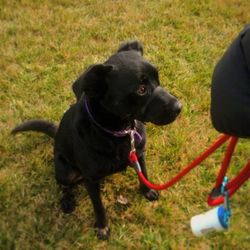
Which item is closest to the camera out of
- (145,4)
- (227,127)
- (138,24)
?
(227,127)

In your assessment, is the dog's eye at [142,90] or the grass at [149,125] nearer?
the dog's eye at [142,90]

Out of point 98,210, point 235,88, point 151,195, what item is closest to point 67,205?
point 98,210

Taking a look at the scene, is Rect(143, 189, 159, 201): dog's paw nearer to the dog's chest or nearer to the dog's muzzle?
the dog's chest

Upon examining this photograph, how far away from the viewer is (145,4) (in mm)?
4992

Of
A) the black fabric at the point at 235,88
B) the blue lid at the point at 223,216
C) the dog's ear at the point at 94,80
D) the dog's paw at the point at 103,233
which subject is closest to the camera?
the black fabric at the point at 235,88

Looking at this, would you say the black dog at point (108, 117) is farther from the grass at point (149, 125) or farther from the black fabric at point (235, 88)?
the black fabric at point (235, 88)

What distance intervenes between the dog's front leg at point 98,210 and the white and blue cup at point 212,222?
38.6 inches

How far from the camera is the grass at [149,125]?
9.55 feet

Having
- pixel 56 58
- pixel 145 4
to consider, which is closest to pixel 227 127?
pixel 56 58

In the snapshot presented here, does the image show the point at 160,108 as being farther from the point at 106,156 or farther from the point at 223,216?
the point at 223,216

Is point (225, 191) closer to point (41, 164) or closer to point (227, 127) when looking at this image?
point (227, 127)

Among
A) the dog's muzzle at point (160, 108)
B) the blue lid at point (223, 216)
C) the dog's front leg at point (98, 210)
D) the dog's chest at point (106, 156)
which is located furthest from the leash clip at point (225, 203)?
the dog's front leg at point (98, 210)

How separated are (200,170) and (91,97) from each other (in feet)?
4.09

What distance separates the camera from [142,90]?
2281 mm
